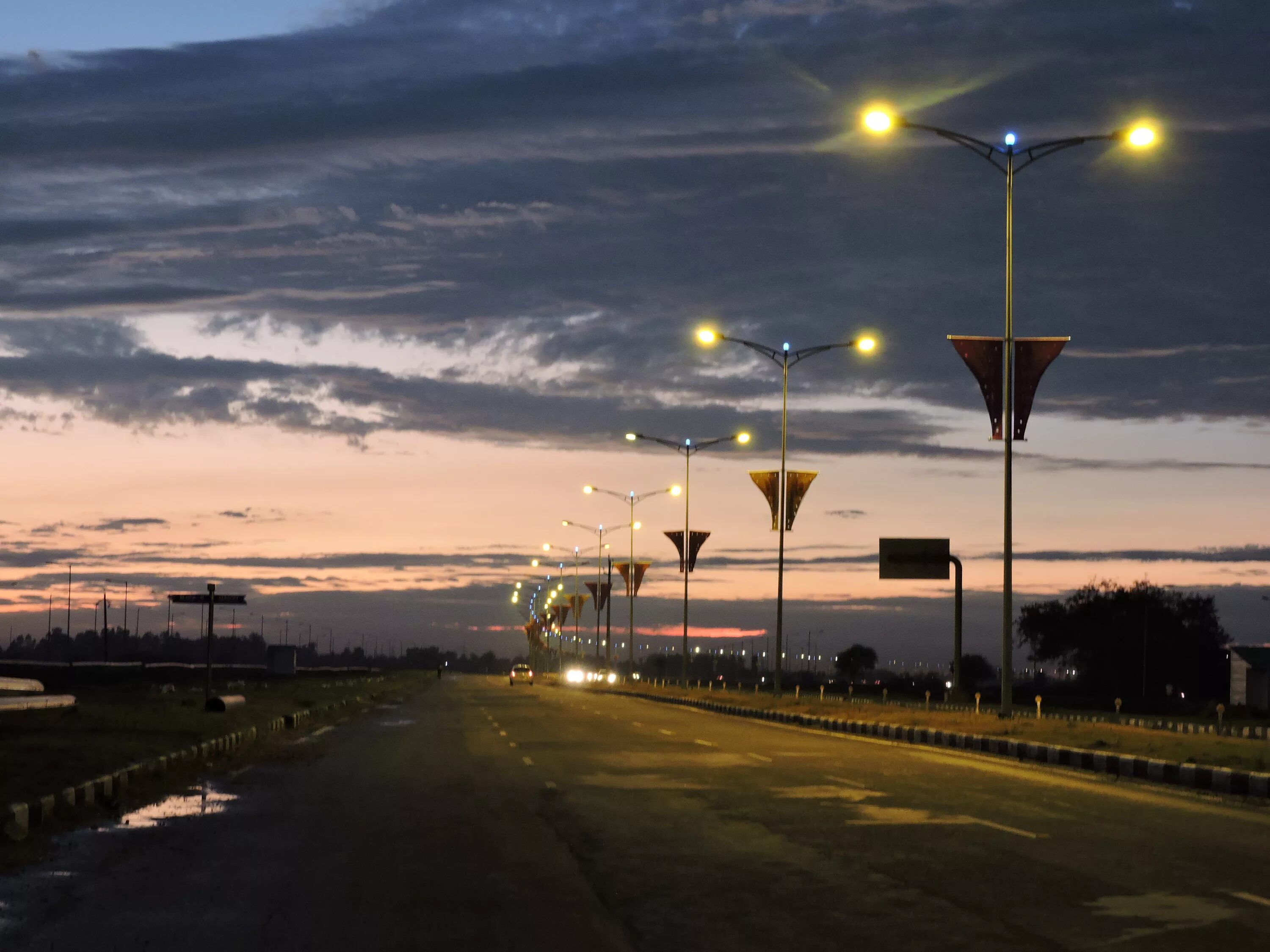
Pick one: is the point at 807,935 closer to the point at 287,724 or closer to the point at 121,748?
the point at 121,748

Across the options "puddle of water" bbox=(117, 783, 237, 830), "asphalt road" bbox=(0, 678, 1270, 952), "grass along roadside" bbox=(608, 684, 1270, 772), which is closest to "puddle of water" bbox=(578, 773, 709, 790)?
"asphalt road" bbox=(0, 678, 1270, 952)

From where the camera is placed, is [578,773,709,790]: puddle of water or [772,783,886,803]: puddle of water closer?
[772,783,886,803]: puddle of water

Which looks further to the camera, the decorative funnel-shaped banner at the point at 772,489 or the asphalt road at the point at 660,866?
the decorative funnel-shaped banner at the point at 772,489

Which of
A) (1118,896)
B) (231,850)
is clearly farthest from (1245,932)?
(231,850)

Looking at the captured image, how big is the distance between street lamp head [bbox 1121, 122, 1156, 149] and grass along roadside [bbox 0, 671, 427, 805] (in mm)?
19786

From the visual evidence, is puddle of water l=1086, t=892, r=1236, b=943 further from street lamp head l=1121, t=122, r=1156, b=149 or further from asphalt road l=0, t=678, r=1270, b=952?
street lamp head l=1121, t=122, r=1156, b=149

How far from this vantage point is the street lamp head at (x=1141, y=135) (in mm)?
28812

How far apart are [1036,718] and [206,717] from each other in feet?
63.1

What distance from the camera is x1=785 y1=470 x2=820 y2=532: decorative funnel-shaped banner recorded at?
162ft

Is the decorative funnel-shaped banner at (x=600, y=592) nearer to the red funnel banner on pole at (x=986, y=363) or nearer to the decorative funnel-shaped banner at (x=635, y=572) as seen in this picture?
the decorative funnel-shaped banner at (x=635, y=572)

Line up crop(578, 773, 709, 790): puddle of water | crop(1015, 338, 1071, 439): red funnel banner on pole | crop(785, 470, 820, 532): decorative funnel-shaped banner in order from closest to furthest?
crop(578, 773, 709, 790): puddle of water → crop(1015, 338, 1071, 439): red funnel banner on pole → crop(785, 470, 820, 532): decorative funnel-shaped banner

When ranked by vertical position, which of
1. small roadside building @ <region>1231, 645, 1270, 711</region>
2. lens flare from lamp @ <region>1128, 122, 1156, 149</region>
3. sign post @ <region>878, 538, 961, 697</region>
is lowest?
small roadside building @ <region>1231, 645, 1270, 711</region>

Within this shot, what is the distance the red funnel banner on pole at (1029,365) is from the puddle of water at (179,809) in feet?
57.5

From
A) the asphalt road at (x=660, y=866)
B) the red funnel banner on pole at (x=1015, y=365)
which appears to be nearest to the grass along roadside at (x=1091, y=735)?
the asphalt road at (x=660, y=866)
